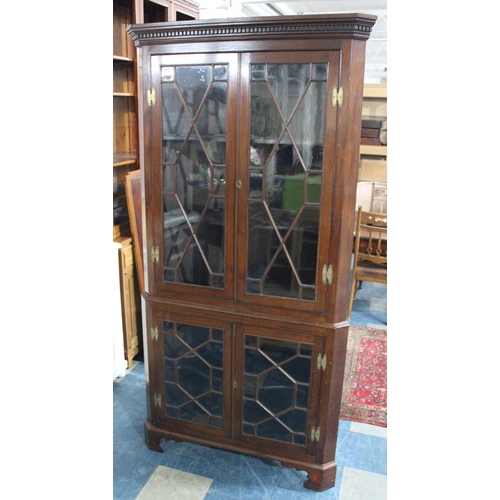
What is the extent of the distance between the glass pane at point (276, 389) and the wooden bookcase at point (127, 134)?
908 millimetres

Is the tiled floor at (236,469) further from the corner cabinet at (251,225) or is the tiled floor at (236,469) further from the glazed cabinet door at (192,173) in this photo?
the glazed cabinet door at (192,173)

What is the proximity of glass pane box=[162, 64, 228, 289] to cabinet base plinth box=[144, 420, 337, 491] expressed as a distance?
2.21 ft

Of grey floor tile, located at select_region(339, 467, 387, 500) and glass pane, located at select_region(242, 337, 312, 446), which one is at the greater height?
glass pane, located at select_region(242, 337, 312, 446)

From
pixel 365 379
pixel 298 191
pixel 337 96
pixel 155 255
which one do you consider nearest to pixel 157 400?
pixel 155 255

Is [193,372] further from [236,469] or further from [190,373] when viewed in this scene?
[236,469]

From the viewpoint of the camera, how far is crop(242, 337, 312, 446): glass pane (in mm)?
1744

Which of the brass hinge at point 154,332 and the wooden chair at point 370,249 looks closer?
the brass hinge at point 154,332

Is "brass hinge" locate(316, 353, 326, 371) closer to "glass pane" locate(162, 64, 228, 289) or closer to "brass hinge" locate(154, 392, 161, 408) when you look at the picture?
"glass pane" locate(162, 64, 228, 289)

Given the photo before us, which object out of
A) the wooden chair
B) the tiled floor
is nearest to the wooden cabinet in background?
the tiled floor

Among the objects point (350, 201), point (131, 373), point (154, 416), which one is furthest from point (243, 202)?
point (131, 373)

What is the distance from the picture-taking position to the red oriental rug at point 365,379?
2268 millimetres

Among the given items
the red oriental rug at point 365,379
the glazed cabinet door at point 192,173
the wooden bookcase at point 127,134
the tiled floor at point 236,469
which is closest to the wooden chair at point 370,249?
the red oriental rug at point 365,379
